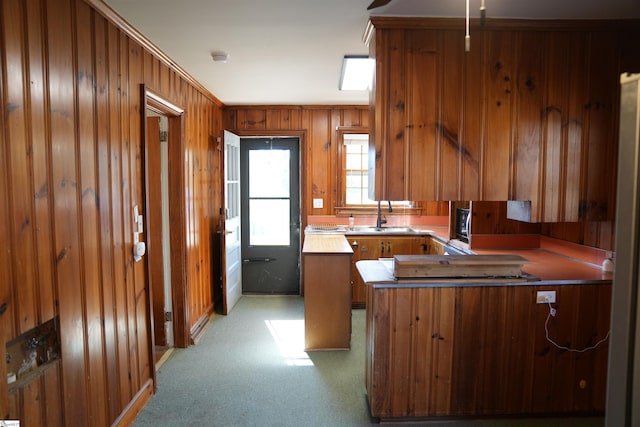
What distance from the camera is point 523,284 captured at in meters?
2.35

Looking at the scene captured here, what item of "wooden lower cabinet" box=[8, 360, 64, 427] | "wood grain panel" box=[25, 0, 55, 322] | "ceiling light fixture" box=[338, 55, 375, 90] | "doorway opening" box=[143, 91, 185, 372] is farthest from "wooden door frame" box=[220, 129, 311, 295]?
"wooden lower cabinet" box=[8, 360, 64, 427]

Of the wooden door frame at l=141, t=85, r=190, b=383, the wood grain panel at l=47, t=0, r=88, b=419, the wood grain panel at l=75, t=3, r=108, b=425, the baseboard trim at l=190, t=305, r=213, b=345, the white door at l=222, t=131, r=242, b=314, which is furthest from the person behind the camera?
the white door at l=222, t=131, r=242, b=314

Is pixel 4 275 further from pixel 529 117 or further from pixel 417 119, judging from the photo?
pixel 529 117

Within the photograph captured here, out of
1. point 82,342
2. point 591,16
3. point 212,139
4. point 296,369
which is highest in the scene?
point 591,16

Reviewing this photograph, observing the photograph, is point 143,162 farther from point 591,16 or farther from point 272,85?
point 591,16

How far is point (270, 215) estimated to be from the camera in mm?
5281

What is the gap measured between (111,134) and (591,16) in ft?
9.18

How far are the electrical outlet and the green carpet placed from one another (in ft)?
2.50

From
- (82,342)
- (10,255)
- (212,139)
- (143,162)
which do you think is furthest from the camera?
(212,139)

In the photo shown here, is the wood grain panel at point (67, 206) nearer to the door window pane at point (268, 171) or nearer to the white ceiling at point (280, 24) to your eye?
the white ceiling at point (280, 24)

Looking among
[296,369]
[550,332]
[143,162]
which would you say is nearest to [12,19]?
[143,162]

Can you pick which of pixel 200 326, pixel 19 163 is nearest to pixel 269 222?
pixel 200 326

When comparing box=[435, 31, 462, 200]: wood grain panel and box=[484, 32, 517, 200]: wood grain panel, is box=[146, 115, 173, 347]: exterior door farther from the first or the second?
box=[484, 32, 517, 200]: wood grain panel

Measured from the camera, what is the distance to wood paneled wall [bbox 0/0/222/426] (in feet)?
4.88
